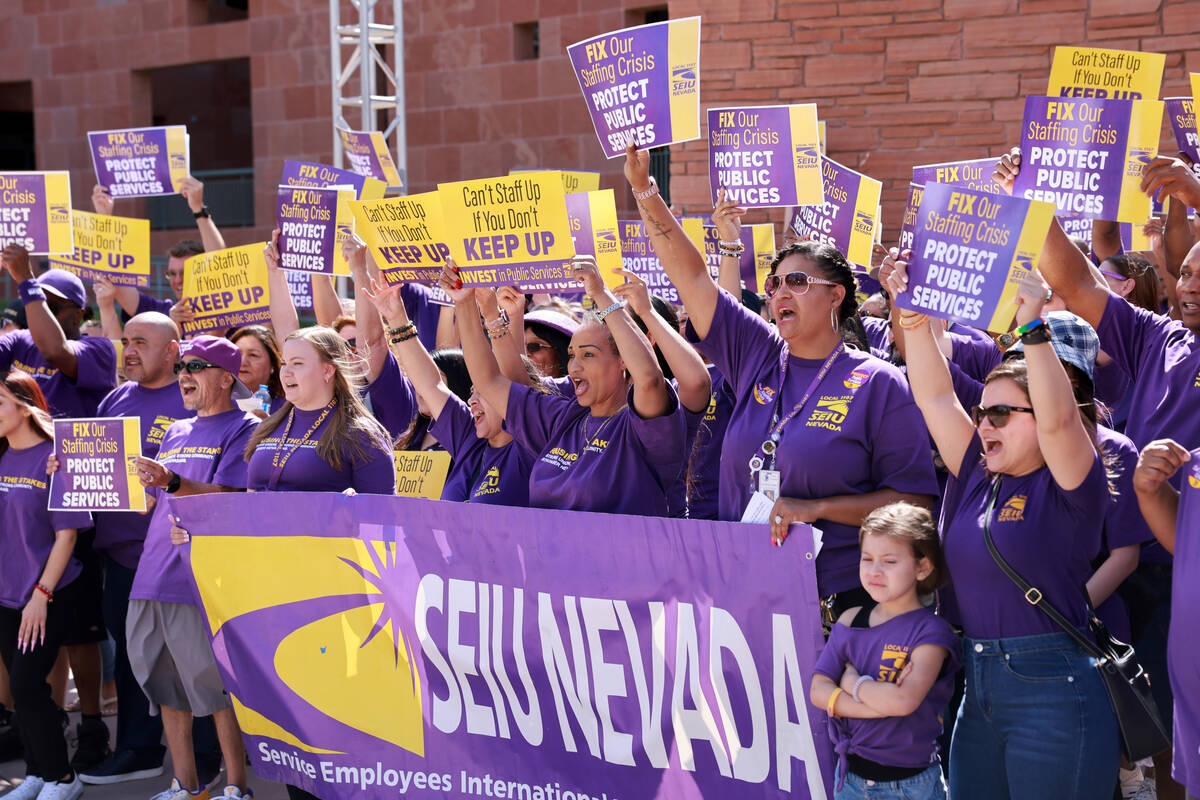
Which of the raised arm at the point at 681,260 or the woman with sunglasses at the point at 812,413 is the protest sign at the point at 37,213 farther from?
the woman with sunglasses at the point at 812,413

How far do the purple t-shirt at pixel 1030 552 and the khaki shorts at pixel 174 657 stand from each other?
10.1 ft

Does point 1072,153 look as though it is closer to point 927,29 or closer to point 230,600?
point 230,600

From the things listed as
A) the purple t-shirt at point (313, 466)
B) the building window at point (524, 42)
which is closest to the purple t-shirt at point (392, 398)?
the purple t-shirt at point (313, 466)

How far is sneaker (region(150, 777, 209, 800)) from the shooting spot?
5.12m

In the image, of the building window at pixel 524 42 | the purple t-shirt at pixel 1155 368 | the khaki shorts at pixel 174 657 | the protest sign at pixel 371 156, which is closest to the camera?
the purple t-shirt at pixel 1155 368

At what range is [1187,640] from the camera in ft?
9.76

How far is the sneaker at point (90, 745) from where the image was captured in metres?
5.80

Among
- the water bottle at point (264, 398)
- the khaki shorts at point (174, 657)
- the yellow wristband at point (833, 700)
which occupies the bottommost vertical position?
the khaki shorts at point (174, 657)

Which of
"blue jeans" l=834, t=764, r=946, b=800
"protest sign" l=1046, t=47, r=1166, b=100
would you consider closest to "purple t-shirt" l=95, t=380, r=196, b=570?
"blue jeans" l=834, t=764, r=946, b=800

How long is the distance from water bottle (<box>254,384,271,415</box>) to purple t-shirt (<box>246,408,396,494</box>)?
0.57 m

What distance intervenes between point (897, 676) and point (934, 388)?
769mm

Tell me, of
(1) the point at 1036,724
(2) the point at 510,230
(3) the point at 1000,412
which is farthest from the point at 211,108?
(1) the point at 1036,724

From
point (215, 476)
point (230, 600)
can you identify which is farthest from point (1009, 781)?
point (215, 476)

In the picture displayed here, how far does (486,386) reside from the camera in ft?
15.6
